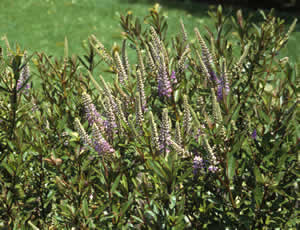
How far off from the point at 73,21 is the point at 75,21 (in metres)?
0.05

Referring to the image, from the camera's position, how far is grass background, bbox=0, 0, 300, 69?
325 inches

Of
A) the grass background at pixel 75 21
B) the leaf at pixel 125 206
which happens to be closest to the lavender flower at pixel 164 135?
the leaf at pixel 125 206

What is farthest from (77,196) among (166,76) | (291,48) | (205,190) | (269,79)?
(291,48)

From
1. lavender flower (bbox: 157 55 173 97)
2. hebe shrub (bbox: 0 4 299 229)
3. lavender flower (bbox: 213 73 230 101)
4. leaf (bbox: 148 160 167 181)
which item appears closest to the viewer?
leaf (bbox: 148 160 167 181)

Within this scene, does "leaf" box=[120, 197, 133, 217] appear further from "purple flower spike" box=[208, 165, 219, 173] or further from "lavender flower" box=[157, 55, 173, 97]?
"lavender flower" box=[157, 55, 173, 97]

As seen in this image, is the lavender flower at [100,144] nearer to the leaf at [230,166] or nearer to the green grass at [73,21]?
the leaf at [230,166]

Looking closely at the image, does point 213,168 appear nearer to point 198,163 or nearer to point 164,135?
point 198,163

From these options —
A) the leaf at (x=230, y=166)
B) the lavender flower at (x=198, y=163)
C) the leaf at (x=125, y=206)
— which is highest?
the leaf at (x=230, y=166)

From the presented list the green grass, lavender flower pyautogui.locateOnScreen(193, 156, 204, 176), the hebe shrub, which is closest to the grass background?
the green grass

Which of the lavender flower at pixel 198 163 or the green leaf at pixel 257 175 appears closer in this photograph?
the green leaf at pixel 257 175

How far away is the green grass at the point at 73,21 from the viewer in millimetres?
8266

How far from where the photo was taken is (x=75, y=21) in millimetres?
9680

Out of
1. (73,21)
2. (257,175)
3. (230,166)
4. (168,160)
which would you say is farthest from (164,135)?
(73,21)

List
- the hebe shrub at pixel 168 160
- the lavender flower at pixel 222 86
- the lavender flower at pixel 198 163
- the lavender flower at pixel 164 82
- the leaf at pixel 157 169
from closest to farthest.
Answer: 1. the leaf at pixel 157 169
2. the hebe shrub at pixel 168 160
3. the lavender flower at pixel 198 163
4. the lavender flower at pixel 222 86
5. the lavender flower at pixel 164 82
